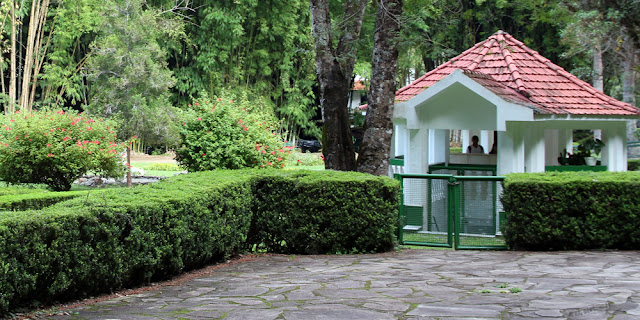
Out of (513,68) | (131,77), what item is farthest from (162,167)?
(513,68)

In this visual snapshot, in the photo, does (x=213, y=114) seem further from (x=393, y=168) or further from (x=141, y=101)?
(x=141, y=101)

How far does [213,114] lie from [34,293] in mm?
9351

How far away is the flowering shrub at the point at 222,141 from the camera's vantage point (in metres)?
14.9

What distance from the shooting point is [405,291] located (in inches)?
278

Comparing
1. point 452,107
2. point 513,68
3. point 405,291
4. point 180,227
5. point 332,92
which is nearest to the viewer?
point 405,291

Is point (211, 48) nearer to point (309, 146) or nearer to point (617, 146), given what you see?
point (309, 146)

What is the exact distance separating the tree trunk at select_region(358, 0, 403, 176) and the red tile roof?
2185mm

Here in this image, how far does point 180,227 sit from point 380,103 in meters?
5.37

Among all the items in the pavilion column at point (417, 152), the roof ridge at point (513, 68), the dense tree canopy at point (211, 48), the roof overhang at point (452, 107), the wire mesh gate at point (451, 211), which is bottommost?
the wire mesh gate at point (451, 211)

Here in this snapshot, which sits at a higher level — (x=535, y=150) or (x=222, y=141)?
(x=222, y=141)

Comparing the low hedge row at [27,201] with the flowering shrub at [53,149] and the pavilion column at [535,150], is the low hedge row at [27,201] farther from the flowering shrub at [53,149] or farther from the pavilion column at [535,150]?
the pavilion column at [535,150]

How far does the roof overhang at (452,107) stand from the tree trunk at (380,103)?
5.99ft

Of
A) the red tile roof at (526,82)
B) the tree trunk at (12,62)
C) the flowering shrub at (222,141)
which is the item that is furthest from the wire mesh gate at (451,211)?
the tree trunk at (12,62)

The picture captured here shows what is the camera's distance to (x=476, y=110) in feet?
46.5
